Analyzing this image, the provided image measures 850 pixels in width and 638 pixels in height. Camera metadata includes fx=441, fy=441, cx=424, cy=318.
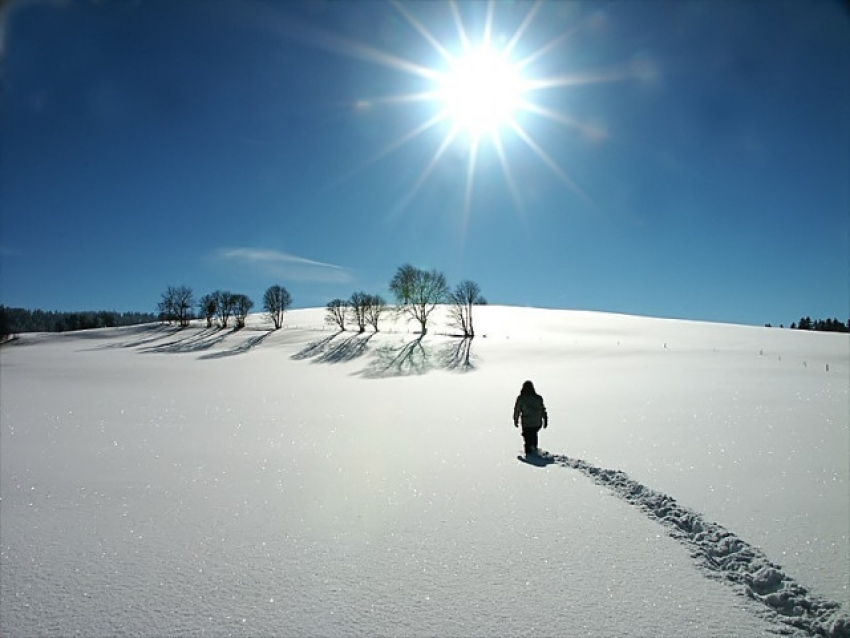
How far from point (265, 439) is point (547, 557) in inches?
353

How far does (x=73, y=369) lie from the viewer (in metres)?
32.7

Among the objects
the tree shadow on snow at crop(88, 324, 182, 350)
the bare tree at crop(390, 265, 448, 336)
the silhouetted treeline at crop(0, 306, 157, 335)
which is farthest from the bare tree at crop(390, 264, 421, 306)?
the silhouetted treeline at crop(0, 306, 157, 335)

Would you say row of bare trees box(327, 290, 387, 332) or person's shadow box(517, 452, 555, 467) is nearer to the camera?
person's shadow box(517, 452, 555, 467)

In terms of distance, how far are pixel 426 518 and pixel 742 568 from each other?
368 centimetres

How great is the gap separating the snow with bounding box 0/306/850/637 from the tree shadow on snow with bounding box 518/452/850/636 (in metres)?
0.03

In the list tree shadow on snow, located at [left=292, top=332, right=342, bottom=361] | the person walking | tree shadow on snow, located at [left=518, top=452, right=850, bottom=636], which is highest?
tree shadow on snow, located at [left=292, top=332, right=342, bottom=361]

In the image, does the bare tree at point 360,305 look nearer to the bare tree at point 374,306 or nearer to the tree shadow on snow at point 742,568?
the bare tree at point 374,306

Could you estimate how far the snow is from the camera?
3959mm

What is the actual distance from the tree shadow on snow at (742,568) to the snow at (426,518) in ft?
0.09

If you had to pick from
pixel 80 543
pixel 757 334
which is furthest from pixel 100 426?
pixel 757 334

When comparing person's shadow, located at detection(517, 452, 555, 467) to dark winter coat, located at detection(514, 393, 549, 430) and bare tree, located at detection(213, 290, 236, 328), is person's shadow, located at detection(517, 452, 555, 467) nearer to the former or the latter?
dark winter coat, located at detection(514, 393, 549, 430)

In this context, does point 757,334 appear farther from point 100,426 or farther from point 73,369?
point 73,369

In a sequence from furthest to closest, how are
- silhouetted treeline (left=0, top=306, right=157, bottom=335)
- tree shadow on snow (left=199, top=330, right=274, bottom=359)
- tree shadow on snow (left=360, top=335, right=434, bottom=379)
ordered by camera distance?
silhouetted treeline (left=0, top=306, right=157, bottom=335) → tree shadow on snow (left=199, top=330, right=274, bottom=359) → tree shadow on snow (left=360, top=335, right=434, bottom=379)

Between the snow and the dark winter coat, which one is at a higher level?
the dark winter coat
